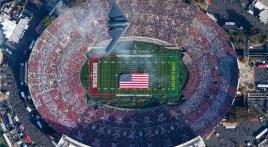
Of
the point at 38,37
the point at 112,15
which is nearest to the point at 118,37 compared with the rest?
the point at 112,15

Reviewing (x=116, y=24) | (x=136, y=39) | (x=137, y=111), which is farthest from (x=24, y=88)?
(x=136, y=39)

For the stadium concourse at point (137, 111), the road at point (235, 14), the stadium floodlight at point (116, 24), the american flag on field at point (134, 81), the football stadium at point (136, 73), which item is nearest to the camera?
the stadium floodlight at point (116, 24)

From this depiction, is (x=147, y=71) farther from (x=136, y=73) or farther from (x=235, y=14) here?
(x=235, y=14)

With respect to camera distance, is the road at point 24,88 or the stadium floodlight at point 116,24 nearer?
the stadium floodlight at point 116,24

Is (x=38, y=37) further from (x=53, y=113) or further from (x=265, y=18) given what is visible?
(x=265, y=18)

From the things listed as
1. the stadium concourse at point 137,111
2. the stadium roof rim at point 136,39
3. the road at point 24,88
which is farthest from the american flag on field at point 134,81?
the road at point 24,88

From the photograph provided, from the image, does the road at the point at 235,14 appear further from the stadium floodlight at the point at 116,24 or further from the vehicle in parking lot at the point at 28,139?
the vehicle in parking lot at the point at 28,139
